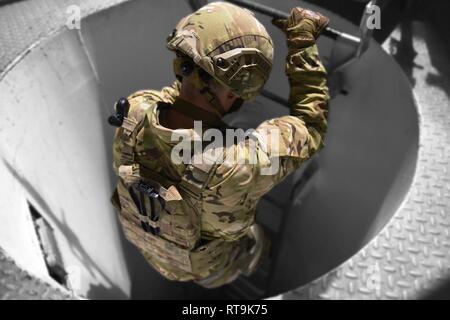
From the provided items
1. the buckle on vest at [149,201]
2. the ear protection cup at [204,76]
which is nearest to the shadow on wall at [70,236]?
the buckle on vest at [149,201]

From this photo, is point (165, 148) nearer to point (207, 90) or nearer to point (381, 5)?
point (207, 90)

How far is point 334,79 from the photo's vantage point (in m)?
1.37

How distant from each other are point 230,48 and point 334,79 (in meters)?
0.63

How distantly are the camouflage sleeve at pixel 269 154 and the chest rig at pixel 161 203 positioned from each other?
0.04 m

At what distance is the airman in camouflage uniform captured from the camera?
2.84 ft

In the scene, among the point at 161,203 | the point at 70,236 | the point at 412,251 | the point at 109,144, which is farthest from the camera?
the point at 109,144

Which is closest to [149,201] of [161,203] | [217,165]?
[161,203]

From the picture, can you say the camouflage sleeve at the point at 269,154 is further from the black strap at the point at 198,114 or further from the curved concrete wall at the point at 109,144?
the curved concrete wall at the point at 109,144

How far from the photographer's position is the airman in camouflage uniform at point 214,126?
87cm

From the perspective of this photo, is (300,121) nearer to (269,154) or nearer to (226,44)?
(269,154)

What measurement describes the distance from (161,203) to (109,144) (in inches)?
28.1

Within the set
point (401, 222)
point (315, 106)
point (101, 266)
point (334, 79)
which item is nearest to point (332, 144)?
point (334, 79)

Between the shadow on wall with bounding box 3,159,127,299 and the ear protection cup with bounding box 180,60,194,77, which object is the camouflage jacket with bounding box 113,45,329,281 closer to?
the ear protection cup with bounding box 180,60,194,77

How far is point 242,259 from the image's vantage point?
1.46 metres
